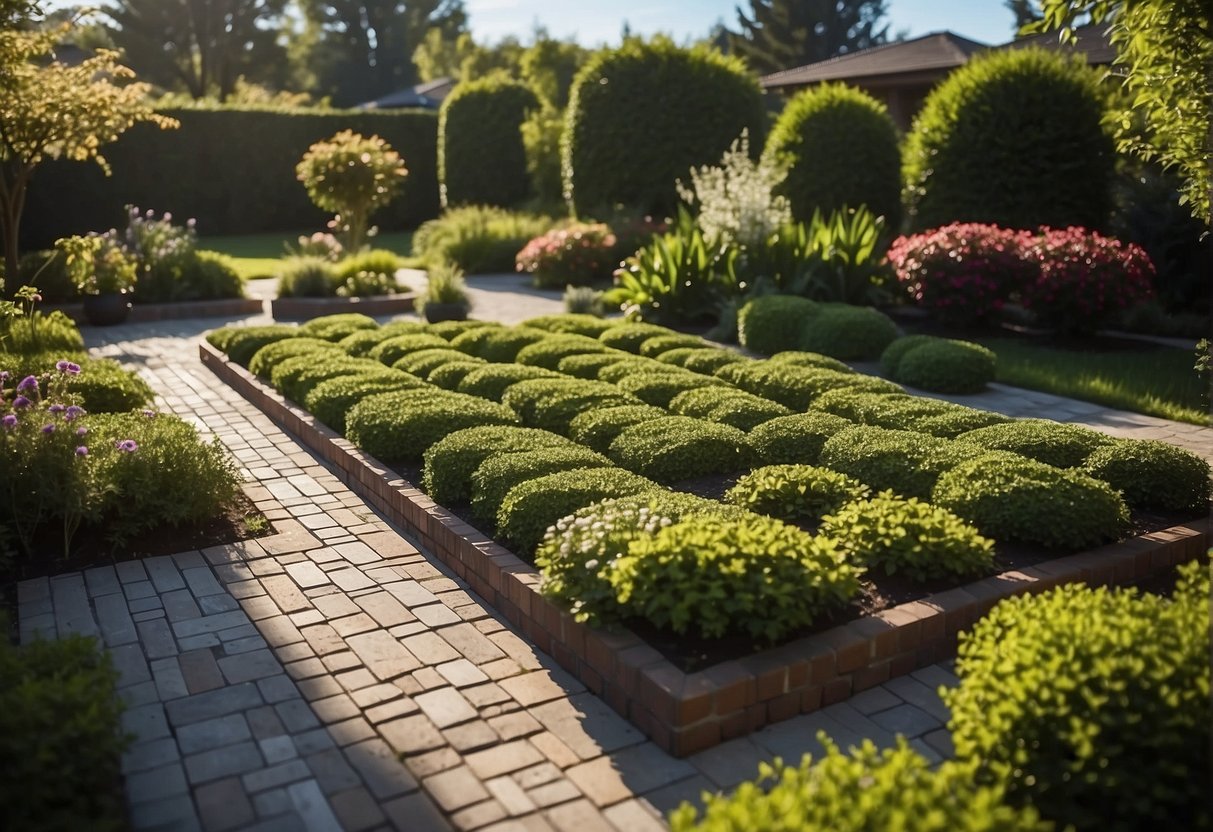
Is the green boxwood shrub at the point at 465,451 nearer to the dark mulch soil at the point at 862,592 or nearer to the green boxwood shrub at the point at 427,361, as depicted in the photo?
the dark mulch soil at the point at 862,592

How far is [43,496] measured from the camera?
4.78 m

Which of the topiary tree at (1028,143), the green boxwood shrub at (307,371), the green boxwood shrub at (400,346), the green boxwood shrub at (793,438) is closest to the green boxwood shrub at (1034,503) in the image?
the green boxwood shrub at (793,438)

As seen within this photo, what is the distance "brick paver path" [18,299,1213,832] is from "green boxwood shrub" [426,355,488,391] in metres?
2.44

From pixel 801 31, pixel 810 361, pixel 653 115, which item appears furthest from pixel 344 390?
pixel 801 31

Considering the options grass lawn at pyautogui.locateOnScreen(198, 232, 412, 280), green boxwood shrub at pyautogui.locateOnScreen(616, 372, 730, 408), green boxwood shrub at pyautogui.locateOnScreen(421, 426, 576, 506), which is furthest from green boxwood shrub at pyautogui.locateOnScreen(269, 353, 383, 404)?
grass lawn at pyautogui.locateOnScreen(198, 232, 412, 280)

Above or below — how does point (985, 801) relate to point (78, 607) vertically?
above

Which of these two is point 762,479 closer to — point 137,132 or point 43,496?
point 43,496

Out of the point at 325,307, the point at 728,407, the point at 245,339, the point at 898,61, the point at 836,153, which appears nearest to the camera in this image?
the point at 728,407

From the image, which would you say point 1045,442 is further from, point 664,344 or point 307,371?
point 307,371

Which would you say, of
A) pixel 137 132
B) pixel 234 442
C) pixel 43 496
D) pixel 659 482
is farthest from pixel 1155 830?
pixel 137 132

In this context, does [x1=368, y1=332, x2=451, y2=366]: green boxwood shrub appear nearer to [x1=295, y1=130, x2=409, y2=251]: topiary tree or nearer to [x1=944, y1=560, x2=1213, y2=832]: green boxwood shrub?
[x1=944, y1=560, x2=1213, y2=832]: green boxwood shrub

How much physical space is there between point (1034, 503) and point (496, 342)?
5261mm

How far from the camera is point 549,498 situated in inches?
182

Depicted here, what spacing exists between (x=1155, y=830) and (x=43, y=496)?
15.3 ft
